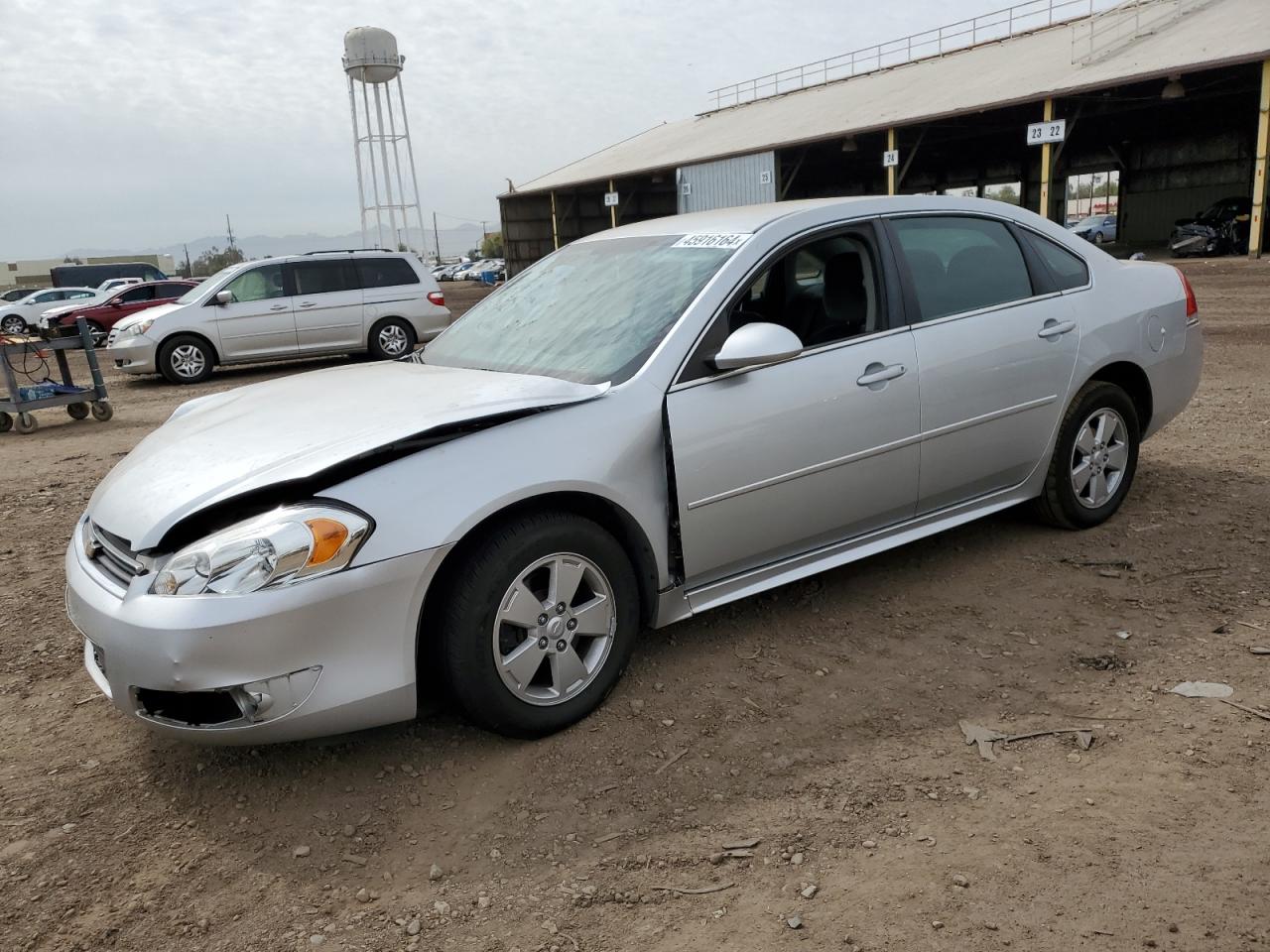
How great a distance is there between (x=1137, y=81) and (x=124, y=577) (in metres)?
24.6

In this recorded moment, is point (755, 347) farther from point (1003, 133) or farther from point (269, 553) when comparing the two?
point (1003, 133)

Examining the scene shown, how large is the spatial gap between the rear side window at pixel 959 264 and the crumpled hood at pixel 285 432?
1.56 meters

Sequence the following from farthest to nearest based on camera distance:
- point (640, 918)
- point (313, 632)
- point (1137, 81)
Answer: point (1137, 81)
point (313, 632)
point (640, 918)

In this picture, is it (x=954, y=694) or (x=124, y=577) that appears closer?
(x=124, y=577)

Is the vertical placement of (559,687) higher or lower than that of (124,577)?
lower

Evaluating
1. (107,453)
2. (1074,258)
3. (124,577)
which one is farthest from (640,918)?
(107,453)

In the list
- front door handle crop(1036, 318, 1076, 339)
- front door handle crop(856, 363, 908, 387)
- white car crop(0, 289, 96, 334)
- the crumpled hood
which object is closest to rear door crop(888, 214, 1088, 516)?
front door handle crop(1036, 318, 1076, 339)

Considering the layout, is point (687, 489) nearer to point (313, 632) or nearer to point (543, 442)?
point (543, 442)

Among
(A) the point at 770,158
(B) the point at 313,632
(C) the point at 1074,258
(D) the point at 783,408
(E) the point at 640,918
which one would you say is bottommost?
(E) the point at 640,918

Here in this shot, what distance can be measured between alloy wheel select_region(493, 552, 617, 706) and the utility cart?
8198 millimetres

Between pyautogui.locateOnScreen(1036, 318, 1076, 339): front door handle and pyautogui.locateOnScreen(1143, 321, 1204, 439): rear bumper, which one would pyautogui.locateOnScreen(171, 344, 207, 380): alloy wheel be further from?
pyautogui.locateOnScreen(1143, 321, 1204, 439): rear bumper

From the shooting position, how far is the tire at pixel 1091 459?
445cm

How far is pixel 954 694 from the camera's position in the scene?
128 inches

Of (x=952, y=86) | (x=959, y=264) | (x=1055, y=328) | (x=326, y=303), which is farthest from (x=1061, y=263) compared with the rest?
(x=952, y=86)
